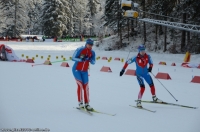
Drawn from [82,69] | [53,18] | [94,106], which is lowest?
[94,106]

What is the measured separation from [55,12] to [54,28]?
3270 millimetres

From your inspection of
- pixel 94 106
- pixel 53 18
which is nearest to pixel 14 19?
pixel 53 18

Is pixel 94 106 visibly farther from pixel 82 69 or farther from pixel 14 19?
pixel 14 19

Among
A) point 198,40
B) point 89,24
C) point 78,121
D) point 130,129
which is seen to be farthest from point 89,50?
point 89,24

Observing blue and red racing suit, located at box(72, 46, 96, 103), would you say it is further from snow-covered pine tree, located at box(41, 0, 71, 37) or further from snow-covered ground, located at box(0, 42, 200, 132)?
snow-covered pine tree, located at box(41, 0, 71, 37)

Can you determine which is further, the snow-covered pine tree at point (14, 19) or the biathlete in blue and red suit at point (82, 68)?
the snow-covered pine tree at point (14, 19)

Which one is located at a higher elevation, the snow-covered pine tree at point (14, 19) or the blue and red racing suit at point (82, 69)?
the snow-covered pine tree at point (14, 19)

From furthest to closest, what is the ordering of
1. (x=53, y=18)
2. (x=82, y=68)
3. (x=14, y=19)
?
(x=14, y=19) → (x=53, y=18) → (x=82, y=68)

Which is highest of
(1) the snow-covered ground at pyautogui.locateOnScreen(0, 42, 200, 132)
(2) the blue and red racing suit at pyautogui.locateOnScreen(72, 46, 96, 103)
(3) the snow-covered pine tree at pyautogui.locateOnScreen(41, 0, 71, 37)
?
(3) the snow-covered pine tree at pyautogui.locateOnScreen(41, 0, 71, 37)

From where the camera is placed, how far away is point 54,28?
5038 centimetres

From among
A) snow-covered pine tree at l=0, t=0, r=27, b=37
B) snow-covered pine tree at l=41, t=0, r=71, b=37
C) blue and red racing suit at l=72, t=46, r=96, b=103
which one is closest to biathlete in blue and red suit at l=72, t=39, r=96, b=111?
blue and red racing suit at l=72, t=46, r=96, b=103

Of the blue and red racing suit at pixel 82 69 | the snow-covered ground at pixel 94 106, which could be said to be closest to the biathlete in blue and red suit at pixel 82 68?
the blue and red racing suit at pixel 82 69

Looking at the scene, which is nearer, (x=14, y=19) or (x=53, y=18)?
(x=53, y=18)

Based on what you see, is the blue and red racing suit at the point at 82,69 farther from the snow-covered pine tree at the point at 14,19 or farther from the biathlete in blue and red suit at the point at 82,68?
the snow-covered pine tree at the point at 14,19
